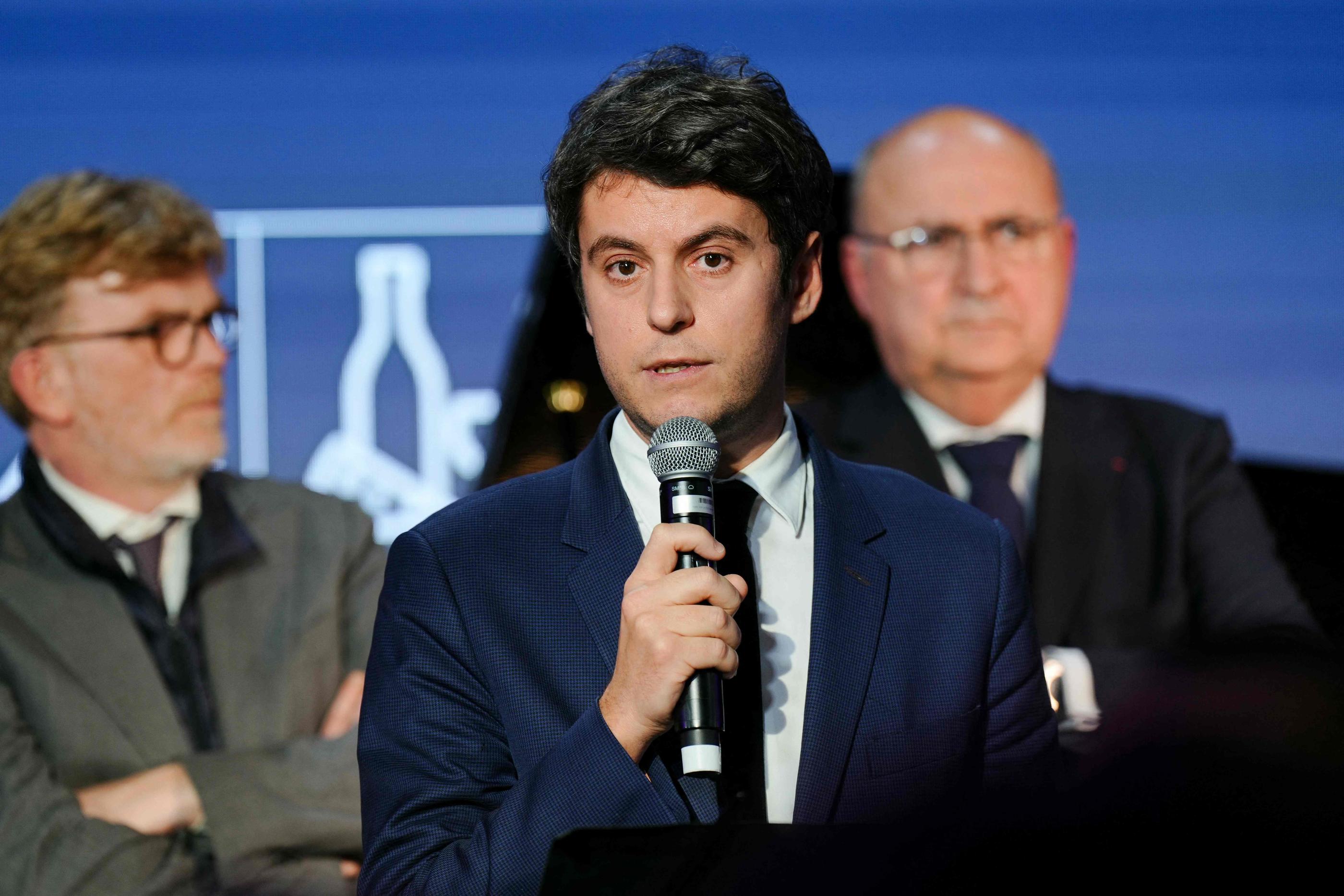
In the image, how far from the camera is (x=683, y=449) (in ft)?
4.77

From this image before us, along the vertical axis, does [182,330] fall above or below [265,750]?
above

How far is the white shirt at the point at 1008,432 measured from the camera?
11.0 ft

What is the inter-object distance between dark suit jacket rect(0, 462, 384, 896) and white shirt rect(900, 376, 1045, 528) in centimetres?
143

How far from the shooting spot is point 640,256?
1.56 m

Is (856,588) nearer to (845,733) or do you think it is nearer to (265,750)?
(845,733)

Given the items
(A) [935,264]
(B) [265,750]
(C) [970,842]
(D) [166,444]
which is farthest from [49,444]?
(C) [970,842]

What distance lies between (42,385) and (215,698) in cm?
91

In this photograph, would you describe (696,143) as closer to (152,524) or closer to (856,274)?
(856,274)

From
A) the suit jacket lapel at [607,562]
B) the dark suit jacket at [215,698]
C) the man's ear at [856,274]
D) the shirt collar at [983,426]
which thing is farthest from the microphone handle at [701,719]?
the man's ear at [856,274]

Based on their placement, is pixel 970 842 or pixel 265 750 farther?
pixel 265 750

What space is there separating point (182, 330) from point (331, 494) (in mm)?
554

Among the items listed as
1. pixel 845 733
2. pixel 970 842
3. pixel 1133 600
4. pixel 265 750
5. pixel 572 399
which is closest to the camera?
pixel 970 842

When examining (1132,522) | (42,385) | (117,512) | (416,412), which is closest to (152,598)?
(117,512)

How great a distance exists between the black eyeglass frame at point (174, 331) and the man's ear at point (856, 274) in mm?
1598
